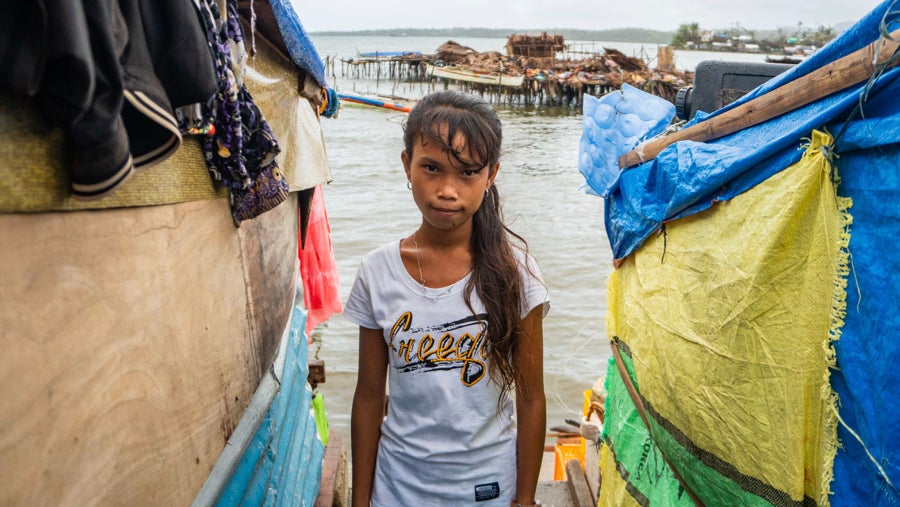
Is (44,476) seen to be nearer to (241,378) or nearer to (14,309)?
(14,309)

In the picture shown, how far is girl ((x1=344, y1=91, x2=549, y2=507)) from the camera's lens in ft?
6.32

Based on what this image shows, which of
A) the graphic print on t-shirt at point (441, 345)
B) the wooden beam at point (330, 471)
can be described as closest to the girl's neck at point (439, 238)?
the graphic print on t-shirt at point (441, 345)

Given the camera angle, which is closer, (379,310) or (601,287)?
(379,310)

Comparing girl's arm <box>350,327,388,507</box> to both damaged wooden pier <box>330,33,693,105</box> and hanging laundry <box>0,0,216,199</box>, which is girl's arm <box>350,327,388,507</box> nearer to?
hanging laundry <box>0,0,216,199</box>

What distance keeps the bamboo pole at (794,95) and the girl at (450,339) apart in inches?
30.7

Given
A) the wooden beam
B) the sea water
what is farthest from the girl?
the wooden beam

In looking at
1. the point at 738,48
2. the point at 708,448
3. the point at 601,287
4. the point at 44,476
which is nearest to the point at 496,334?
the point at 708,448

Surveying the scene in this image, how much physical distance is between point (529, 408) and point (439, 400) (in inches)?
11.2

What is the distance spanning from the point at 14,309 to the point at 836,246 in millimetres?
1751

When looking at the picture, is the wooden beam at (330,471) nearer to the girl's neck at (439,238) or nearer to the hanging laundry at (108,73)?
the girl's neck at (439,238)

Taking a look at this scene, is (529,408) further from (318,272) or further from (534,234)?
(534,234)

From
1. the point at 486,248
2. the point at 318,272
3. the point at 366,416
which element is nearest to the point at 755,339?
the point at 486,248

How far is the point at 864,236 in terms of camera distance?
164 centimetres

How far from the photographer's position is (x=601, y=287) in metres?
9.30
